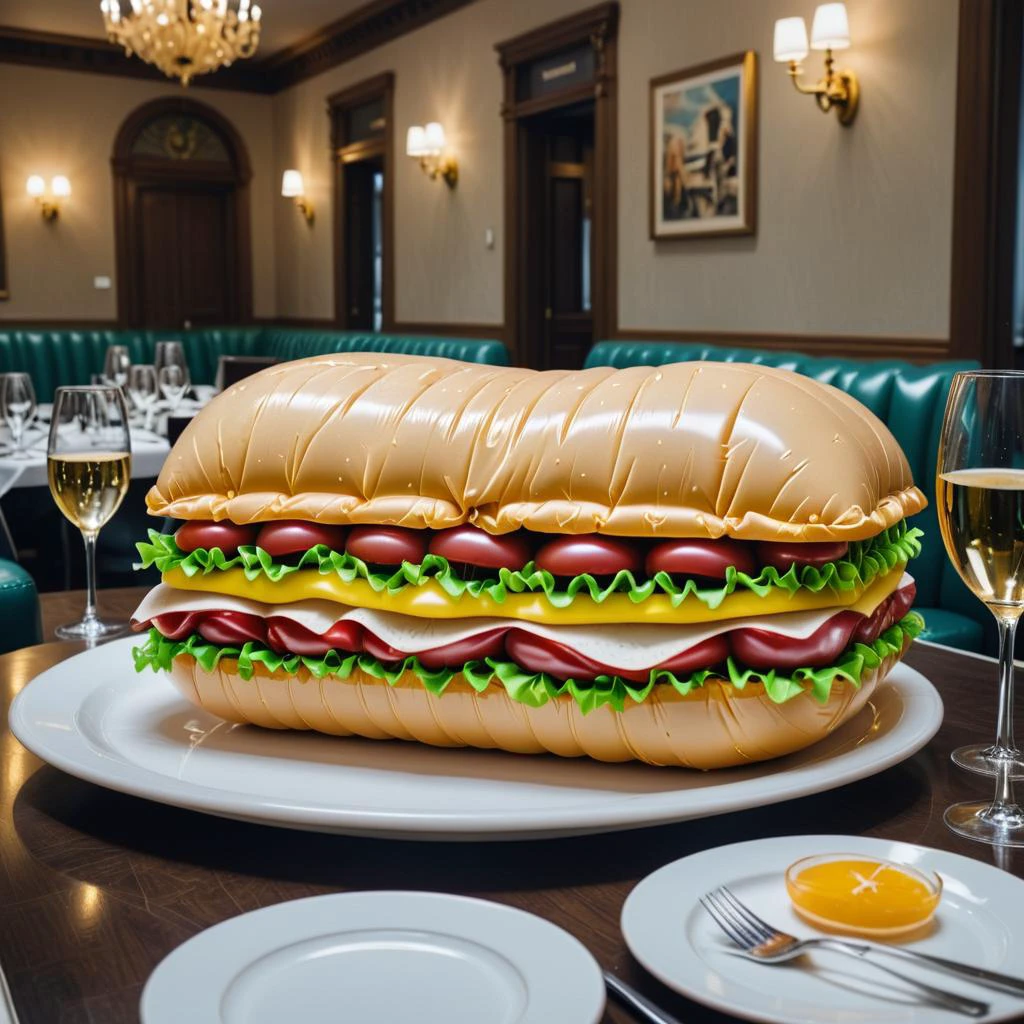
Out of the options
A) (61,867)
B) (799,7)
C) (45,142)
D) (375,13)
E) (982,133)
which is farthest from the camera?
(45,142)

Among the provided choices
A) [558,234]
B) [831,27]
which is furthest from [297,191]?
[831,27]

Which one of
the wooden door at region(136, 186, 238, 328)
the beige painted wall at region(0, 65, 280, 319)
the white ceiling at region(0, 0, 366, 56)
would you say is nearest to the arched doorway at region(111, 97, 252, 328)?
the wooden door at region(136, 186, 238, 328)

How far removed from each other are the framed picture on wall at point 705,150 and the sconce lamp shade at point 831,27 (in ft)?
2.34

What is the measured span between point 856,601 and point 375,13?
9.00 metres

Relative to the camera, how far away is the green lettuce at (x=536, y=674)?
73cm

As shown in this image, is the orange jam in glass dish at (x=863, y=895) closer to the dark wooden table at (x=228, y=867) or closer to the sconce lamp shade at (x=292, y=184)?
the dark wooden table at (x=228, y=867)

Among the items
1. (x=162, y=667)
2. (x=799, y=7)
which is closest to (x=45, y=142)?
(x=799, y=7)

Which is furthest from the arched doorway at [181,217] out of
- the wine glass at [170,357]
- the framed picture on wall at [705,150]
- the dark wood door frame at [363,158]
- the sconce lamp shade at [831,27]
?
the sconce lamp shade at [831,27]

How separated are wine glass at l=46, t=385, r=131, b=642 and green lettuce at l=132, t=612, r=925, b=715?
484 millimetres

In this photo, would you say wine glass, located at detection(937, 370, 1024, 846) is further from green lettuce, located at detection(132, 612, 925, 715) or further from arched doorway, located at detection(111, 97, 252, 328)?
arched doorway, located at detection(111, 97, 252, 328)

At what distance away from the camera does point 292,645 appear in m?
0.83

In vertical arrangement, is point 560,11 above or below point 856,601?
above

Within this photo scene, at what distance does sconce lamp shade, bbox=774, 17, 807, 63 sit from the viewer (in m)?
4.90

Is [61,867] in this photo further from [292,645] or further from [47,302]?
[47,302]
